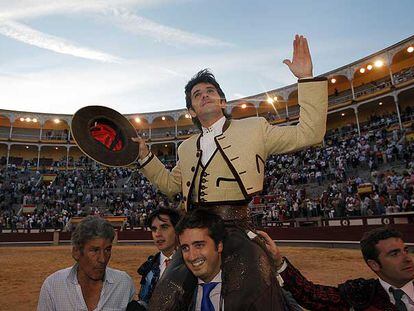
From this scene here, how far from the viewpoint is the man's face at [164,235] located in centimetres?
304

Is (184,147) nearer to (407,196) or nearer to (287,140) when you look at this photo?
(287,140)

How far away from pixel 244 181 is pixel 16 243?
21.6 metres

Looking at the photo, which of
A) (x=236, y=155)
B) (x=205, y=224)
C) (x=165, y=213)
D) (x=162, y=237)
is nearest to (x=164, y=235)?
(x=162, y=237)

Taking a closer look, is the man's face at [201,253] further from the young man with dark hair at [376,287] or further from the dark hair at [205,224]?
the young man with dark hair at [376,287]

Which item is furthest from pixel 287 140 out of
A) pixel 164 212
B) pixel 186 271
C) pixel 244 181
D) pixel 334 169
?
pixel 334 169

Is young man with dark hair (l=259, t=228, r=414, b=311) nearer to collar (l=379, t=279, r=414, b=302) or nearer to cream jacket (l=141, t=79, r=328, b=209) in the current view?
collar (l=379, t=279, r=414, b=302)

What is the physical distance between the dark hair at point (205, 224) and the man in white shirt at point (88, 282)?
780mm

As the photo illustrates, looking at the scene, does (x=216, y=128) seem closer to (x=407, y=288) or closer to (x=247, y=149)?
(x=247, y=149)

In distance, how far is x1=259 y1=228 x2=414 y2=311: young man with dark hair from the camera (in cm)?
198

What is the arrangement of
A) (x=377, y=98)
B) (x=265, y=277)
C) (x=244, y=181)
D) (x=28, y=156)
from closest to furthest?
(x=265, y=277), (x=244, y=181), (x=377, y=98), (x=28, y=156)

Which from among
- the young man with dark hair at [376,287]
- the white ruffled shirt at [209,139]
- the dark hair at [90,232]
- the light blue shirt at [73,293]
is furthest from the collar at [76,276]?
the young man with dark hair at [376,287]

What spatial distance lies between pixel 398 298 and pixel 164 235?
1846mm

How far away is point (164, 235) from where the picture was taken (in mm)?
3064

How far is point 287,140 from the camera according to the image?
1.95 m
